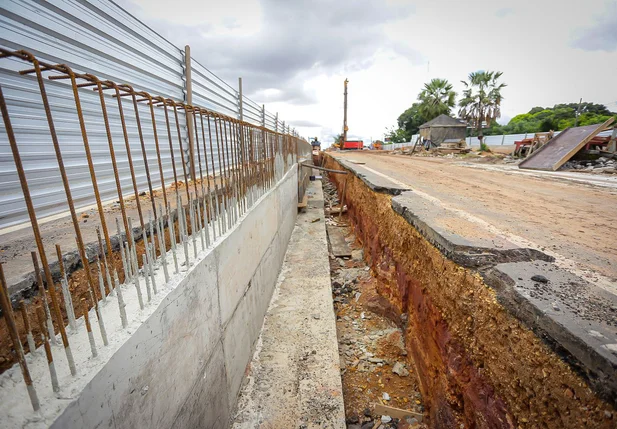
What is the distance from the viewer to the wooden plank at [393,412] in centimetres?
282

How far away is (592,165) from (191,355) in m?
13.9

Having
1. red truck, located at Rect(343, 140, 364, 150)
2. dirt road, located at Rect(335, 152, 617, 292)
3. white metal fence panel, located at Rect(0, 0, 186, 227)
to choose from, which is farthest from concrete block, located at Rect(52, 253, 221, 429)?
red truck, located at Rect(343, 140, 364, 150)

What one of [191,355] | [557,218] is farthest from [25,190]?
[557,218]

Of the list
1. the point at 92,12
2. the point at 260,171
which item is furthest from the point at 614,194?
the point at 92,12

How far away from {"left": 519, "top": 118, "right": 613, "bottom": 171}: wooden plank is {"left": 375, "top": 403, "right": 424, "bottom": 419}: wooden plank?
1074 cm

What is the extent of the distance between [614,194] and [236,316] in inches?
263

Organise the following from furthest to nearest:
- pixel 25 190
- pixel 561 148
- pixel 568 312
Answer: pixel 561 148 < pixel 568 312 < pixel 25 190

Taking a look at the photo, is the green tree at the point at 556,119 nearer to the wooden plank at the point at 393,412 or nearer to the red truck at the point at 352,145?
the red truck at the point at 352,145

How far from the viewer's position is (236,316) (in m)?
2.86

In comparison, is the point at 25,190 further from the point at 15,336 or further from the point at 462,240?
the point at 462,240

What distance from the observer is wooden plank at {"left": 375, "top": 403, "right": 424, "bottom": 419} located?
2816mm

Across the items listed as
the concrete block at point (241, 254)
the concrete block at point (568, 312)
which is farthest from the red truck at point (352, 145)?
the concrete block at point (568, 312)

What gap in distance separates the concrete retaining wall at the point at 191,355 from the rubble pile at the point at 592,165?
11.6m

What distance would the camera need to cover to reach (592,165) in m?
10.2
